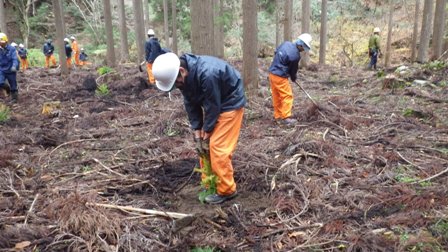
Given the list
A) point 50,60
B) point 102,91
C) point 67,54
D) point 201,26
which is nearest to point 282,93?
point 201,26

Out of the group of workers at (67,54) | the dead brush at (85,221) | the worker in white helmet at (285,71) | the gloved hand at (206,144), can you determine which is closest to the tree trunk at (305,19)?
the worker in white helmet at (285,71)

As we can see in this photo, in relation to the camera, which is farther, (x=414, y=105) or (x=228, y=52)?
(x=228, y=52)

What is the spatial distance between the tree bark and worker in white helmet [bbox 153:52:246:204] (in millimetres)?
5466

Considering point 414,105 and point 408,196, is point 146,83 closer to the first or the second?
point 414,105

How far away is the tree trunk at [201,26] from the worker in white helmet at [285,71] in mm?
1382

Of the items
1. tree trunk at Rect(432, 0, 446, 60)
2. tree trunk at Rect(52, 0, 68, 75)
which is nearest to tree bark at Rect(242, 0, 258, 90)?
tree trunk at Rect(52, 0, 68, 75)

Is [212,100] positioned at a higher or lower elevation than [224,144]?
higher

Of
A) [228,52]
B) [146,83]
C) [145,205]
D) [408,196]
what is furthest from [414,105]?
[228,52]

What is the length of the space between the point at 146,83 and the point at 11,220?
8.99 m

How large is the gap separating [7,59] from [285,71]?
7.71 metres

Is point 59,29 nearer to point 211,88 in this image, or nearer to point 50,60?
point 50,60

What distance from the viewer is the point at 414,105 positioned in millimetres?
8625

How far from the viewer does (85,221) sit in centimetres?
377

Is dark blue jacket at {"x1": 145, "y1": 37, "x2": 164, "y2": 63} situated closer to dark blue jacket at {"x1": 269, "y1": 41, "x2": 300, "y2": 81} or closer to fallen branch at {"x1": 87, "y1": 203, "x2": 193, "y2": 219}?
dark blue jacket at {"x1": 269, "y1": 41, "x2": 300, "y2": 81}
